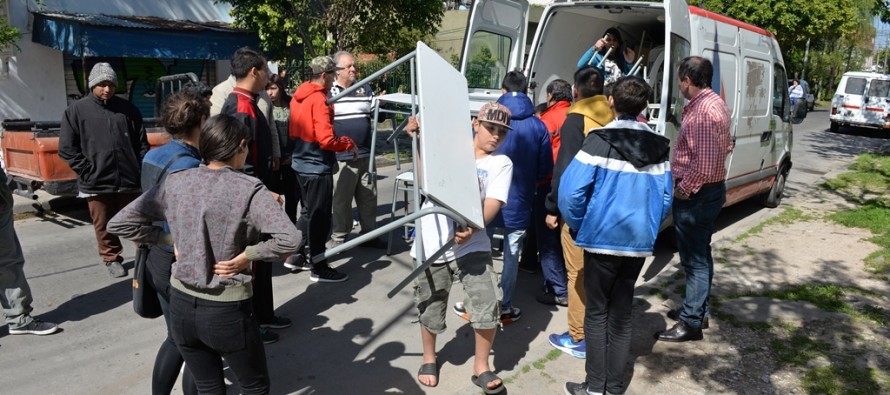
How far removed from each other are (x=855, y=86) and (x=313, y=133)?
892 inches

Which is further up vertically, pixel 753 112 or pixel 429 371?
pixel 753 112

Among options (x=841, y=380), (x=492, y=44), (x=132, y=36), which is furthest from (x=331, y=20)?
(x=841, y=380)

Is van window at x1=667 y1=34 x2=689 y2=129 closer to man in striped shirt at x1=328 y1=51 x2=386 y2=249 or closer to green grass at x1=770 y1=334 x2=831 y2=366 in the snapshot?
green grass at x1=770 y1=334 x2=831 y2=366

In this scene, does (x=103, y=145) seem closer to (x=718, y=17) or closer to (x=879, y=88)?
(x=718, y=17)

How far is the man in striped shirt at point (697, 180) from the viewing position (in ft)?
13.9

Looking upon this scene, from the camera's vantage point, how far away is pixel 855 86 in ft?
72.3

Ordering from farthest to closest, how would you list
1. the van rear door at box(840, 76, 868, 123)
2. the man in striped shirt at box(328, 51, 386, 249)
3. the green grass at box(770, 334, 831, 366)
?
the van rear door at box(840, 76, 868, 123)
the man in striped shirt at box(328, 51, 386, 249)
the green grass at box(770, 334, 831, 366)

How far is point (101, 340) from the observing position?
14.5 ft

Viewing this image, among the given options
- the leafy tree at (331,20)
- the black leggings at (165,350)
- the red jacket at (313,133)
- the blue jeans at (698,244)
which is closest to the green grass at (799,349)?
the blue jeans at (698,244)

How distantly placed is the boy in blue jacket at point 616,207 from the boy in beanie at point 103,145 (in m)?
3.86

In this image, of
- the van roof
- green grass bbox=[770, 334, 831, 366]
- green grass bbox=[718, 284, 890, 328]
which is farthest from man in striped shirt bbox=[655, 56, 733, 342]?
the van roof

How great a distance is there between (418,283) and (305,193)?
216 centimetres

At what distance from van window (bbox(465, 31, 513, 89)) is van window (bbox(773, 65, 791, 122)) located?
3396 millimetres

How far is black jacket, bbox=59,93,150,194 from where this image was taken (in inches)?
209
